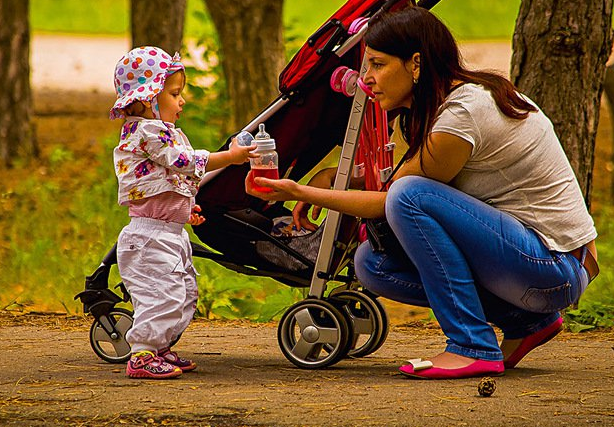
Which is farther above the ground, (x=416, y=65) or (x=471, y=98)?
(x=416, y=65)

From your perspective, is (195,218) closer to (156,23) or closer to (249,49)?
(249,49)

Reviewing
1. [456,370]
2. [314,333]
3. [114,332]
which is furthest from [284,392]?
[114,332]

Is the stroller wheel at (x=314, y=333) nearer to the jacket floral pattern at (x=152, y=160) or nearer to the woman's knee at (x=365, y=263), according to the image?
the woman's knee at (x=365, y=263)

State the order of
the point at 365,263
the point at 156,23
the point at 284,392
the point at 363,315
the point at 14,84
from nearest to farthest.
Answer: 1. the point at 284,392
2. the point at 365,263
3. the point at 363,315
4. the point at 156,23
5. the point at 14,84

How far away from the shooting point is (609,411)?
3592mm

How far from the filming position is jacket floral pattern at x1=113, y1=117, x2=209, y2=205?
4.17 meters

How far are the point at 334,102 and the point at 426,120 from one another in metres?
0.70

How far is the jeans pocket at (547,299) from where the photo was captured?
412cm

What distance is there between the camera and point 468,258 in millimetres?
4117

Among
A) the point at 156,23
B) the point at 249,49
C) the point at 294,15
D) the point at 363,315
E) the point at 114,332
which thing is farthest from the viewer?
the point at 294,15

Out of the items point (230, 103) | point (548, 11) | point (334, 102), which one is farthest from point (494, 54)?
point (334, 102)

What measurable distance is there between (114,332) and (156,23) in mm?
6980

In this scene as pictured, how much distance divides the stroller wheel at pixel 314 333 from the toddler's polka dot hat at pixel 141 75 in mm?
962

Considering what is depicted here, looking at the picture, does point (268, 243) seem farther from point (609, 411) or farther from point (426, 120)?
point (609, 411)
